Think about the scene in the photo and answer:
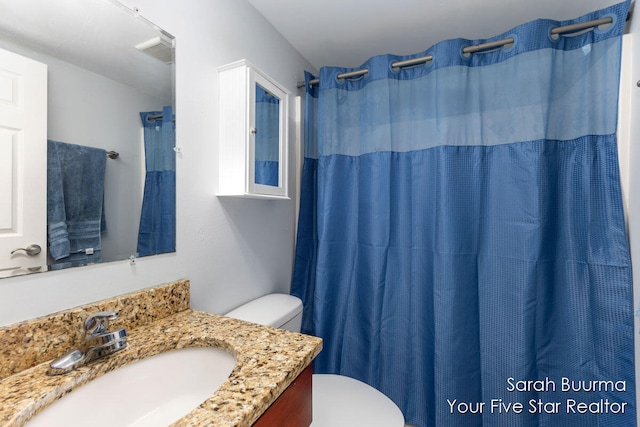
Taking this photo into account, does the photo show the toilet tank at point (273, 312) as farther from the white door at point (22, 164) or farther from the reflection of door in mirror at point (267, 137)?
the white door at point (22, 164)

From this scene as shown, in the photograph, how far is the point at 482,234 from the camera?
51.6 inches

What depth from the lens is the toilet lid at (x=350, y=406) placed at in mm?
1038

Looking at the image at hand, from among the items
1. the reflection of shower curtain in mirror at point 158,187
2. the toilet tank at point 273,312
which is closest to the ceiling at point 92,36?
the reflection of shower curtain in mirror at point 158,187

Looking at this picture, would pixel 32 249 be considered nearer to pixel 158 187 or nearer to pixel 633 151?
pixel 158 187

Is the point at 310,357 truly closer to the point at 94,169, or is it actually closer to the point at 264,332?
the point at 264,332

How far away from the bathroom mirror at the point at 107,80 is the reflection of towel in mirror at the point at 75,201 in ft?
0.06

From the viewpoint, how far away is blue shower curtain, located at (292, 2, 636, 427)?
3.68ft

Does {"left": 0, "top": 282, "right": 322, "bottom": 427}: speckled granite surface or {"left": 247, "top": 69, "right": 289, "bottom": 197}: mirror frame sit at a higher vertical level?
{"left": 247, "top": 69, "right": 289, "bottom": 197}: mirror frame

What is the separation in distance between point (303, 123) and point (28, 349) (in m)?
1.50

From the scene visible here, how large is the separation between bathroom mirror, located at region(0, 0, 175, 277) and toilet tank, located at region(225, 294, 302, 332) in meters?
0.47

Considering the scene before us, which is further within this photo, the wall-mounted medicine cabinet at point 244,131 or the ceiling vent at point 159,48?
the wall-mounted medicine cabinet at point 244,131

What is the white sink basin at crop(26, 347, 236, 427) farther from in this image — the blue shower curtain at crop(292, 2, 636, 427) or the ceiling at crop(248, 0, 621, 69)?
the ceiling at crop(248, 0, 621, 69)

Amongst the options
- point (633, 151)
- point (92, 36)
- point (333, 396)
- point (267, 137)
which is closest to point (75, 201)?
point (92, 36)

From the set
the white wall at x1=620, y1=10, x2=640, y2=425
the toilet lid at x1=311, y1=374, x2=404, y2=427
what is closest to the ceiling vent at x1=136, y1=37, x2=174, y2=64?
the toilet lid at x1=311, y1=374, x2=404, y2=427
